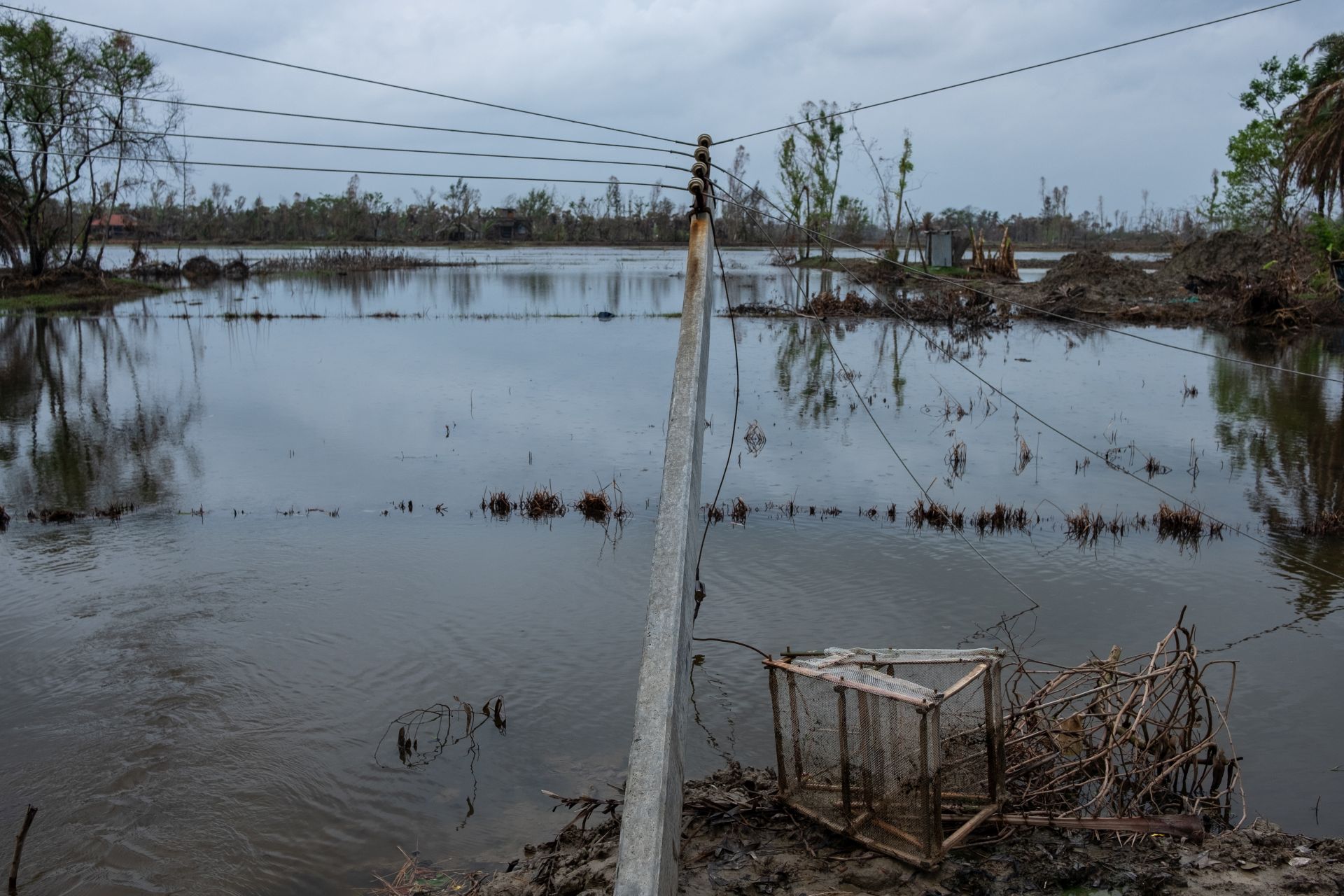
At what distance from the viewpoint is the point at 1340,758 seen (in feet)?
17.7

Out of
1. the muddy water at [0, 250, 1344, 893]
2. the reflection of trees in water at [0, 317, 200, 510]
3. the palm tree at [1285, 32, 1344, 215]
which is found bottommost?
the muddy water at [0, 250, 1344, 893]

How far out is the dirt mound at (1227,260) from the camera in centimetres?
2934

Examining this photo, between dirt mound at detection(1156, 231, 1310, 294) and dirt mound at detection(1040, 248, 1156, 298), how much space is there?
1016mm

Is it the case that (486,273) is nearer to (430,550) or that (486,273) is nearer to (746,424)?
(746,424)

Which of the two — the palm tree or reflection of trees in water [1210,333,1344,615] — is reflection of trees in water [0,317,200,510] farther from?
the palm tree

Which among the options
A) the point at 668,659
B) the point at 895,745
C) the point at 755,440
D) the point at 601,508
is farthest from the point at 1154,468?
the point at 668,659

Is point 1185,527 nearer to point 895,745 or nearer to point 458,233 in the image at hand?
point 895,745

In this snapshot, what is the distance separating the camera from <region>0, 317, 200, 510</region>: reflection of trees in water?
418 inches

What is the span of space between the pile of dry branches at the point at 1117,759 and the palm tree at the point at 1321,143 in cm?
2304

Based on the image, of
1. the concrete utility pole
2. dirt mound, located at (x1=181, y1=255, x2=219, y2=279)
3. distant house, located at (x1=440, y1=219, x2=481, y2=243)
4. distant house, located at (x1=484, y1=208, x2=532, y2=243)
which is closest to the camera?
the concrete utility pole

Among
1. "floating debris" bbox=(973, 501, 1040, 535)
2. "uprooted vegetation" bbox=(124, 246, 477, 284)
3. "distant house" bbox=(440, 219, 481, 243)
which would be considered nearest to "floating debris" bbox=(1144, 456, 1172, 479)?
"floating debris" bbox=(973, 501, 1040, 535)

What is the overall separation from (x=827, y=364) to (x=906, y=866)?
1602cm

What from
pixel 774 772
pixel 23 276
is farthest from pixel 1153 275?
pixel 23 276

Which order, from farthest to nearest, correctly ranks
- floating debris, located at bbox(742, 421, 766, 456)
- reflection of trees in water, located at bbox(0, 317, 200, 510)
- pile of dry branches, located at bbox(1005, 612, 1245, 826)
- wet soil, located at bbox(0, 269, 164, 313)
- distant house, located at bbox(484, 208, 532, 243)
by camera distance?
distant house, located at bbox(484, 208, 532, 243)
wet soil, located at bbox(0, 269, 164, 313)
floating debris, located at bbox(742, 421, 766, 456)
reflection of trees in water, located at bbox(0, 317, 200, 510)
pile of dry branches, located at bbox(1005, 612, 1245, 826)
